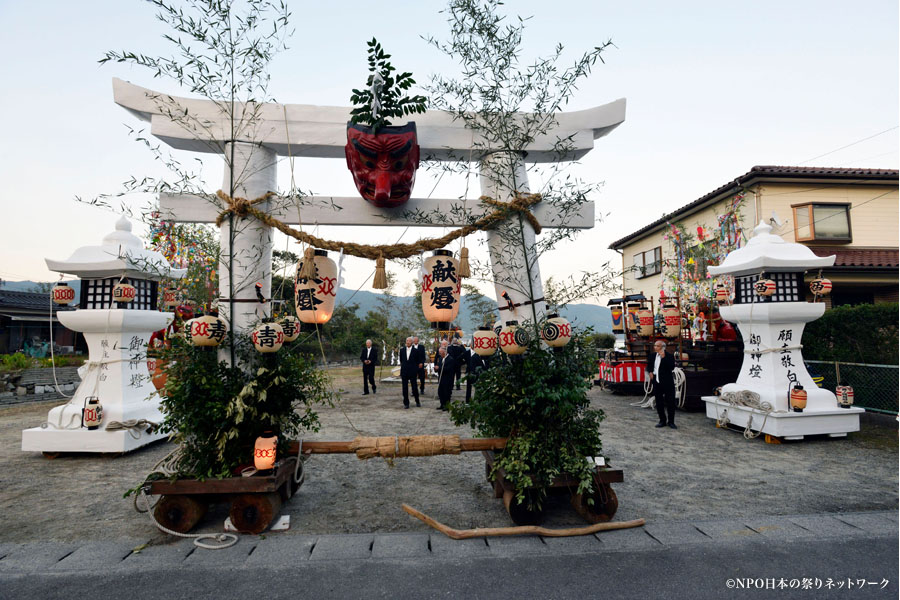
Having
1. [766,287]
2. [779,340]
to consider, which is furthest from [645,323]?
[766,287]

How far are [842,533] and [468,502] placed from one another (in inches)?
130

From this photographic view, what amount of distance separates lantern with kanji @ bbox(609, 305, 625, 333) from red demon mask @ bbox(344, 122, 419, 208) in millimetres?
10563

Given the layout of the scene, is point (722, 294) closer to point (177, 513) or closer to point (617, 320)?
point (617, 320)

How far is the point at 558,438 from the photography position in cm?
419

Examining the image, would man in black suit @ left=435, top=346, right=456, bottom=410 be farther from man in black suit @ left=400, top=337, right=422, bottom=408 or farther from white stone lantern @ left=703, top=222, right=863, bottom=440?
white stone lantern @ left=703, top=222, right=863, bottom=440

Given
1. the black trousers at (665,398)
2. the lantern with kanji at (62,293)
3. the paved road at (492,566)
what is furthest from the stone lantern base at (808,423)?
→ the lantern with kanji at (62,293)

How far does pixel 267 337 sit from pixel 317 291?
2.46 feet

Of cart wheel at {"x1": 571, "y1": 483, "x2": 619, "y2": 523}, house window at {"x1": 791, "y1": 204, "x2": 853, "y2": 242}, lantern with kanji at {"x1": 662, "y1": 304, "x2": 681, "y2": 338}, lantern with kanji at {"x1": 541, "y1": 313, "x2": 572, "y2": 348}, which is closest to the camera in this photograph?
cart wheel at {"x1": 571, "y1": 483, "x2": 619, "y2": 523}

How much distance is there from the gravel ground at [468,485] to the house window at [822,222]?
8.23 m

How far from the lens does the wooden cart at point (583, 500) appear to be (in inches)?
159

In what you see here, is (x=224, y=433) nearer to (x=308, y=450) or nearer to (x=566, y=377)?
(x=308, y=450)

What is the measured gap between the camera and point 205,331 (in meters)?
4.06

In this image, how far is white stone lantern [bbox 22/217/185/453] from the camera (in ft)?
20.9

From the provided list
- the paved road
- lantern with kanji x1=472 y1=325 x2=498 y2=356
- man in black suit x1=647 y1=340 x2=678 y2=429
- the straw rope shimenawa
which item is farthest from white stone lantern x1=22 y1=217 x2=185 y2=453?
man in black suit x1=647 y1=340 x2=678 y2=429
